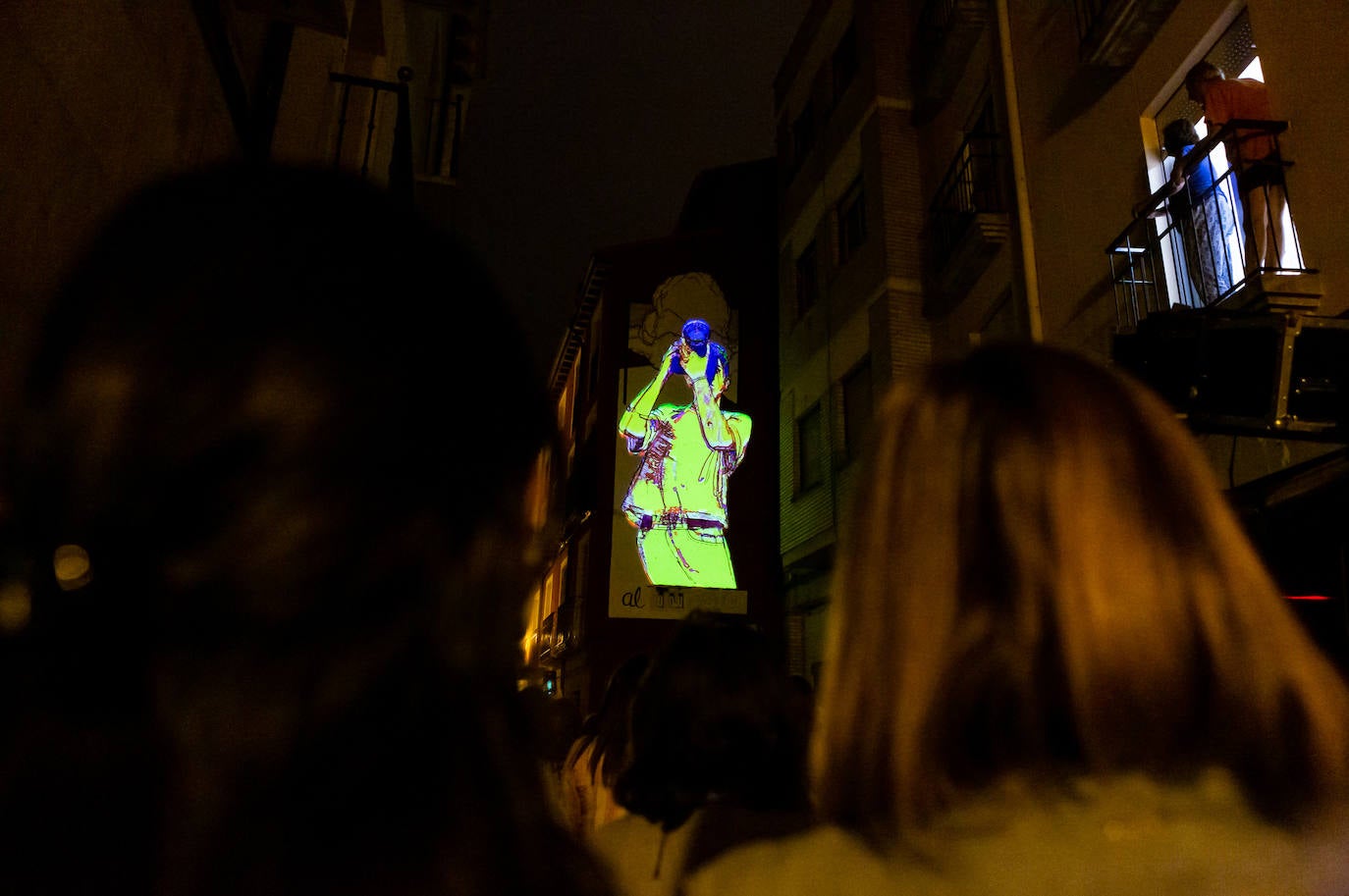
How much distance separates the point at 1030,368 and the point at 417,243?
0.95 m

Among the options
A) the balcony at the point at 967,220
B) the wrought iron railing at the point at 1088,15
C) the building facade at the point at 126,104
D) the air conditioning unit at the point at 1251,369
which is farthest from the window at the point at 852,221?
the air conditioning unit at the point at 1251,369

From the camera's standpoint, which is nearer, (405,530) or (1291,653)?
(405,530)

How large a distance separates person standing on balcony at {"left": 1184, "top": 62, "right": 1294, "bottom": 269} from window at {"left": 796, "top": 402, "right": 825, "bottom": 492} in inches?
374

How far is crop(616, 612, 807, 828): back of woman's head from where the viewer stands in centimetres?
231

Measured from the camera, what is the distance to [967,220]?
38.0ft

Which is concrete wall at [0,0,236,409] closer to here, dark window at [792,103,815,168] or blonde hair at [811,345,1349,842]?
blonde hair at [811,345,1349,842]

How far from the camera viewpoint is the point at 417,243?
2.72ft

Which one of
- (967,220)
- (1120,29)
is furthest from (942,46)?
(1120,29)

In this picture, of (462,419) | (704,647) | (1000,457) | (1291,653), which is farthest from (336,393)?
(704,647)

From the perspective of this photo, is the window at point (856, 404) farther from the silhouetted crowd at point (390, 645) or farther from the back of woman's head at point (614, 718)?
the silhouetted crowd at point (390, 645)

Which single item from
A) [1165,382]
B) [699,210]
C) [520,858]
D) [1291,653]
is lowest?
[520,858]

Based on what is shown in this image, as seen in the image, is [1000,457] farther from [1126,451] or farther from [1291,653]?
[1291,653]

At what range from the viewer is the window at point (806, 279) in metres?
17.4

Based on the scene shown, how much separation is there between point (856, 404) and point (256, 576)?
571 inches
